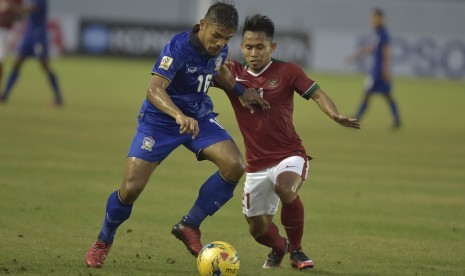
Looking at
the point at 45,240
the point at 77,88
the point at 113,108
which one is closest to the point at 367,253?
the point at 45,240

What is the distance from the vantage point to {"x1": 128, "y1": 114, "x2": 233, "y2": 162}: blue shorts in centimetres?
834

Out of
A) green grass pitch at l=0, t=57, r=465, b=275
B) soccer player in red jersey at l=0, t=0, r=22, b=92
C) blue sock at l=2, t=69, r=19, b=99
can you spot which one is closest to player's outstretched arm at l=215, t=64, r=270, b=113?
green grass pitch at l=0, t=57, r=465, b=275

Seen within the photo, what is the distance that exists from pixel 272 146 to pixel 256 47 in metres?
0.88

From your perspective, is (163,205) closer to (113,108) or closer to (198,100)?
(198,100)

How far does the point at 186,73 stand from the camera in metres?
8.40

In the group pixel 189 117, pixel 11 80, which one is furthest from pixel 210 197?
pixel 11 80

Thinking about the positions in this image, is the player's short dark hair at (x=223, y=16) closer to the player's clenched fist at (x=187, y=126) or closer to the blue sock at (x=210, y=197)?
the player's clenched fist at (x=187, y=126)

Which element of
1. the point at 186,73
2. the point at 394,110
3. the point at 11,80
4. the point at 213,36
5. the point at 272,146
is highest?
the point at 213,36

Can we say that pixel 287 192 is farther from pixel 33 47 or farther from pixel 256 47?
pixel 33 47

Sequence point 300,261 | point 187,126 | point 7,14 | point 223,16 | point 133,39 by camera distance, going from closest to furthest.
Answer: point 187,126 → point 223,16 → point 300,261 → point 7,14 → point 133,39

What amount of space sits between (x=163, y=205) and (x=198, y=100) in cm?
366

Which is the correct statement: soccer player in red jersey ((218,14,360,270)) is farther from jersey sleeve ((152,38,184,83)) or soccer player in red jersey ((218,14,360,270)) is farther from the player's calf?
jersey sleeve ((152,38,184,83))

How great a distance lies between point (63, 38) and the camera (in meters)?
45.8

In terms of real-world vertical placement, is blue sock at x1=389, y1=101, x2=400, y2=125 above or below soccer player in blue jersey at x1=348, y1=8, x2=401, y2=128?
below
